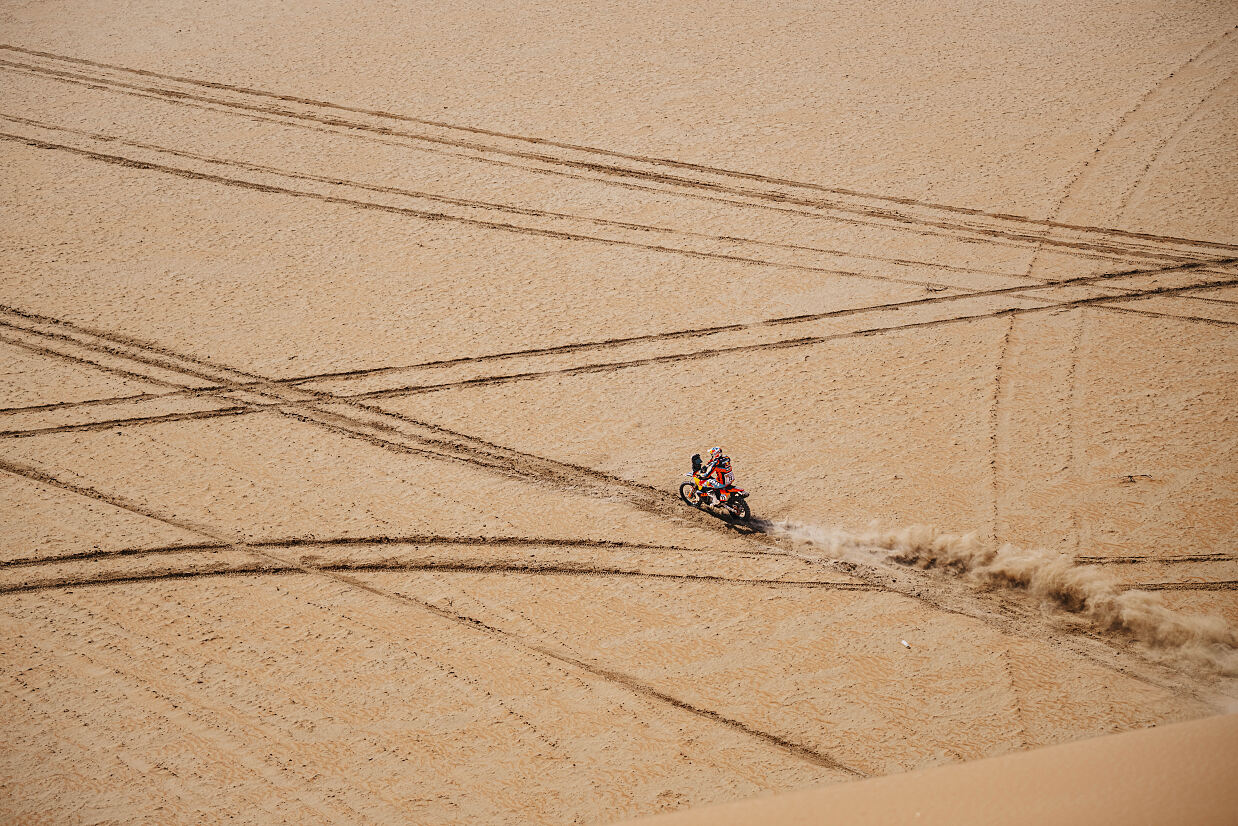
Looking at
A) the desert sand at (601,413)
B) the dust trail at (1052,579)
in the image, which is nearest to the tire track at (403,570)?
the desert sand at (601,413)

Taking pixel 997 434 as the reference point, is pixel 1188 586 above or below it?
below

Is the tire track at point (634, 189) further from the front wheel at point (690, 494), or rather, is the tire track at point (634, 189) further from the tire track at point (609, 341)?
the front wheel at point (690, 494)

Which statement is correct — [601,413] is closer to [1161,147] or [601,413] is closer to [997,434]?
[997,434]

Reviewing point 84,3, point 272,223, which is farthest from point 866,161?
point 84,3

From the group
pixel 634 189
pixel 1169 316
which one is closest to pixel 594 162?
pixel 634 189

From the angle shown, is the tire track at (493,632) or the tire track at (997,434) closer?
the tire track at (493,632)

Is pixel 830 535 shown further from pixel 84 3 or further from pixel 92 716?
pixel 84 3
